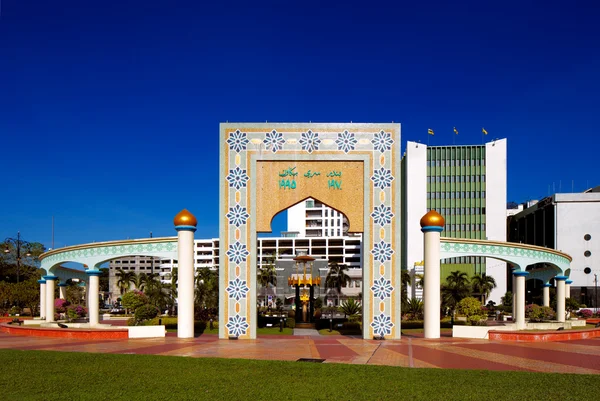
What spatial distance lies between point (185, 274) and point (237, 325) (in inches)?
111

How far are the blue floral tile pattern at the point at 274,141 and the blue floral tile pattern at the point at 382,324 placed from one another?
25.0 ft

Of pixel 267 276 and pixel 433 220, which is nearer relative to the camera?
pixel 433 220

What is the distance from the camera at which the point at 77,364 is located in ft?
45.8

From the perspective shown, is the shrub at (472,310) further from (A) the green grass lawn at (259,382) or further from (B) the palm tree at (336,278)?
(B) the palm tree at (336,278)

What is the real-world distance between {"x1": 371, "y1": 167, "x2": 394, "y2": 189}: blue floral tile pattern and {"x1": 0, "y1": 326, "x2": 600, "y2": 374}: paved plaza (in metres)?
5.94

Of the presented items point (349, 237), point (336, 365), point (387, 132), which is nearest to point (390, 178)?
point (387, 132)

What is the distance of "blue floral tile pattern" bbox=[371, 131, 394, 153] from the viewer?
2212 cm

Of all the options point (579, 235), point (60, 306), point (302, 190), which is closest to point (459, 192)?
point (579, 235)

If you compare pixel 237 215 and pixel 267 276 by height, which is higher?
pixel 237 215

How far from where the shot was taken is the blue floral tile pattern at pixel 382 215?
2197cm

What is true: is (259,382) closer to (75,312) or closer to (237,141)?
(237,141)

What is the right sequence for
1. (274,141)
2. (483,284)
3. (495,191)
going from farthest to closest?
(495,191) → (483,284) → (274,141)

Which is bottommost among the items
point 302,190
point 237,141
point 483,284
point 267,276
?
point 483,284

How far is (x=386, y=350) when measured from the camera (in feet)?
58.3
